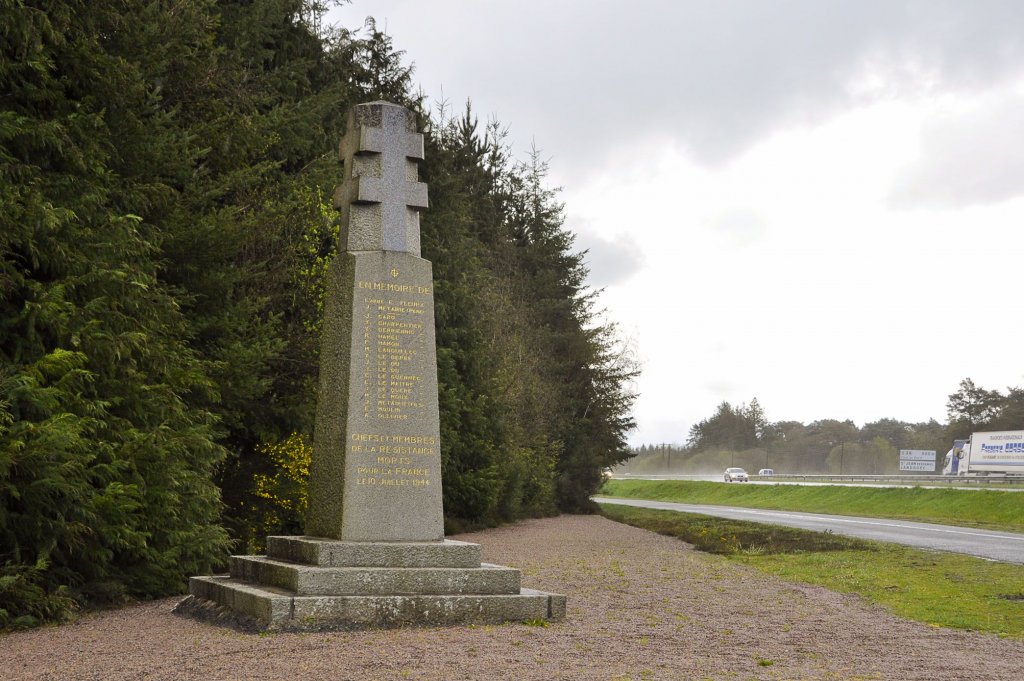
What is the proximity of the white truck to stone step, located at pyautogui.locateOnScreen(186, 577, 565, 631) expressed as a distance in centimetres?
5584

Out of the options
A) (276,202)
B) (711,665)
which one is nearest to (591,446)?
(276,202)

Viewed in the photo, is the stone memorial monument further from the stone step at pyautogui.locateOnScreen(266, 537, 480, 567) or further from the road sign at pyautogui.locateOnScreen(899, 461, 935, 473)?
the road sign at pyautogui.locateOnScreen(899, 461, 935, 473)

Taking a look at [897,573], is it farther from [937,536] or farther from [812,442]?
[812,442]

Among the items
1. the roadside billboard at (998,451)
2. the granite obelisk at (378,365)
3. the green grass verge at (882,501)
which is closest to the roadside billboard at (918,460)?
the roadside billboard at (998,451)

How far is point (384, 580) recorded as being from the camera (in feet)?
31.1

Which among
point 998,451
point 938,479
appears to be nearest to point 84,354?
A: point 938,479

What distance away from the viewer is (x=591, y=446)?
4184cm

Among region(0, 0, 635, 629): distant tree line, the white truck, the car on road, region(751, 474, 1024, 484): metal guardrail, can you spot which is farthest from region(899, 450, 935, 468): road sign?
region(0, 0, 635, 629): distant tree line

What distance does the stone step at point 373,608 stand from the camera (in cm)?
880

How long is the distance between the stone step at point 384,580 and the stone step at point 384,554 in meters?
0.14

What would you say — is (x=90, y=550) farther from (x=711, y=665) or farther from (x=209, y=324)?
(x=711, y=665)

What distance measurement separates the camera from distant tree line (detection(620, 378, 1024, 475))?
84.9 metres

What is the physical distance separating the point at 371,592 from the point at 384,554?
0.46 meters

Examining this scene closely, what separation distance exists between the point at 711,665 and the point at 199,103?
13.0 meters
